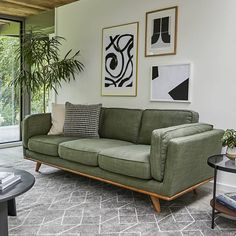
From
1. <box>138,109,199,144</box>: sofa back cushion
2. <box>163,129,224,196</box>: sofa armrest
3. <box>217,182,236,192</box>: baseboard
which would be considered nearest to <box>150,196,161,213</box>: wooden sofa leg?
<box>163,129,224,196</box>: sofa armrest

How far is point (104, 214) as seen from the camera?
2.34 metres

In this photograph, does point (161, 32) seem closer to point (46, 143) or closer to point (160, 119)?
point (160, 119)

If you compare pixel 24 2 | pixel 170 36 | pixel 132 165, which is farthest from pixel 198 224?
pixel 24 2

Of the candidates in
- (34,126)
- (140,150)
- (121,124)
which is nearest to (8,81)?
(34,126)

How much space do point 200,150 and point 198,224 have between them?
23.6 inches

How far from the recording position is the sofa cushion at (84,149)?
2.76m

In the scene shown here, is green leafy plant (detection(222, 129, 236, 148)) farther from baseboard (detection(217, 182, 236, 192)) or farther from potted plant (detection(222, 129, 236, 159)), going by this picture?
baseboard (detection(217, 182, 236, 192))

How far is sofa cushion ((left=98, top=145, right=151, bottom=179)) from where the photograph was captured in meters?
2.33

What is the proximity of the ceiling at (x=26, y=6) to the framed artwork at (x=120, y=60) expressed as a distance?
1.18 metres

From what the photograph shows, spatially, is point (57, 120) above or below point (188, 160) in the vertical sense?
above

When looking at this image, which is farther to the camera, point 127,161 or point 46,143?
point 46,143

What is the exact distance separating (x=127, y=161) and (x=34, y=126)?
1.61 metres

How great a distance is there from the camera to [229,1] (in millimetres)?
2771

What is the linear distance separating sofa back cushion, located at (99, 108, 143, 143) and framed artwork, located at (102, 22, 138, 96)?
361 mm
